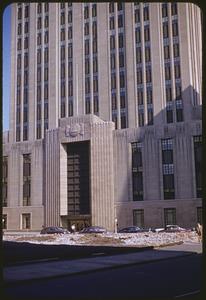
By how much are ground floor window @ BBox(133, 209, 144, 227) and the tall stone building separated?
0.59 ft

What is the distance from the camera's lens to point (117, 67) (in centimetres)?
8125

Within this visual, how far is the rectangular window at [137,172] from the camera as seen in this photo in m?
73.6

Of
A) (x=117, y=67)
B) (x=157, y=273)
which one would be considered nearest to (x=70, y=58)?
(x=117, y=67)

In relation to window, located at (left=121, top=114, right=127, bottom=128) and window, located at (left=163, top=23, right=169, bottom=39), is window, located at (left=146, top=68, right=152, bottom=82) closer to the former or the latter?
window, located at (left=163, top=23, right=169, bottom=39)

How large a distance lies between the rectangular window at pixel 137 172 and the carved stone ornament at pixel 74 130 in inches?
413

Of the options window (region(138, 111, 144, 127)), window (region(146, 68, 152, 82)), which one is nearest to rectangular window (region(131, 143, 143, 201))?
window (region(138, 111, 144, 127))

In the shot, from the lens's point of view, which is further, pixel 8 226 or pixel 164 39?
pixel 8 226

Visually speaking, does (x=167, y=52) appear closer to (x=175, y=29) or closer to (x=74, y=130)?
(x=175, y=29)

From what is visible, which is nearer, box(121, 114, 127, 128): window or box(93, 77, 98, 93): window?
box(121, 114, 127, 128): window

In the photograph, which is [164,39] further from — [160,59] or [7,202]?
[7,202]

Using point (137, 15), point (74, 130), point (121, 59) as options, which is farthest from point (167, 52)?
point (74, 130)

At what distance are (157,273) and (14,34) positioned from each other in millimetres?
87097

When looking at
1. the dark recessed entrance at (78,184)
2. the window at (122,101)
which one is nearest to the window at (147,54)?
the window at (122,101)

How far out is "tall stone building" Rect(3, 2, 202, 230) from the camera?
72.2 m
